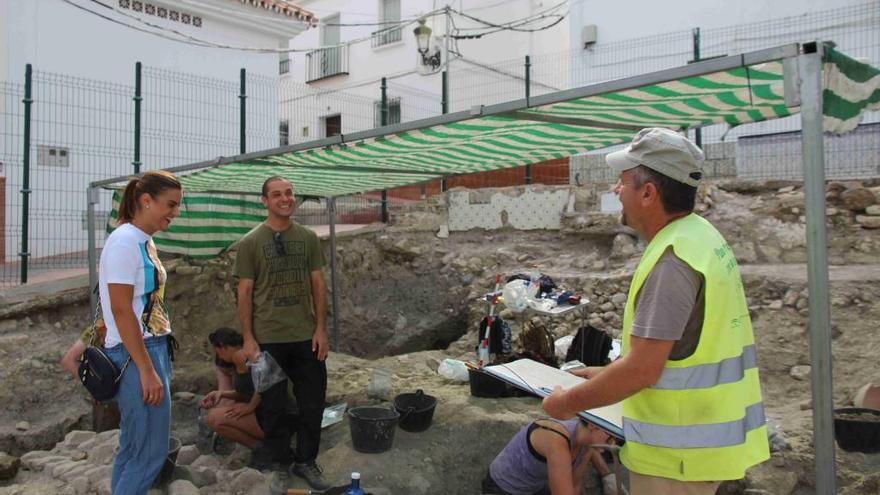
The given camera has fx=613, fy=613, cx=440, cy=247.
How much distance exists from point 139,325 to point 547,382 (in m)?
1.75

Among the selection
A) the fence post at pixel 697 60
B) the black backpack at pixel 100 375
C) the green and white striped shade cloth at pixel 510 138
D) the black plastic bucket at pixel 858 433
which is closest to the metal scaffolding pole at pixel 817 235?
the green and white striped shade cloth at pixel 510 138

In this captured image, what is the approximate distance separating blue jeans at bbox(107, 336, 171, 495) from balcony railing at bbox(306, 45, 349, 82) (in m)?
16.6

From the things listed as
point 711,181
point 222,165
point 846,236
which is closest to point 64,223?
point 222,165

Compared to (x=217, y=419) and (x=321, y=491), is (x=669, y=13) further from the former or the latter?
(x=321, y=491)

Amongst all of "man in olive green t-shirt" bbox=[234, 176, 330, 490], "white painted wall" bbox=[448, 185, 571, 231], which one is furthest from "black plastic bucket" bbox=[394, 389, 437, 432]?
"white painted wall" bbox=[448, 185, 571, 231]

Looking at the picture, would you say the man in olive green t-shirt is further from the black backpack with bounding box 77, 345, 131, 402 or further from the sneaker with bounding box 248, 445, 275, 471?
the black backpack with bounding box 77, 345, 131, 402

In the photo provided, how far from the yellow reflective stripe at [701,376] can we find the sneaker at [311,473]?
8.72ft

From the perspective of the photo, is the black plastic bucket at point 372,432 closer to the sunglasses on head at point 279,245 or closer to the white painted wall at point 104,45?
the sunglasses on head at point 279,245

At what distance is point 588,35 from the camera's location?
12234 mm

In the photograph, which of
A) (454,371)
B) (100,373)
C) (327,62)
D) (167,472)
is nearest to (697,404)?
(100,373)

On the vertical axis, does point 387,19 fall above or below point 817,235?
above

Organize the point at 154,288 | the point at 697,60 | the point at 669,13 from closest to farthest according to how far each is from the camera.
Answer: the point at 154,288 → the point at 697,60 → the point at 669,13

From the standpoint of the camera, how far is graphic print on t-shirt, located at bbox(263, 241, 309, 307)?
3928mm

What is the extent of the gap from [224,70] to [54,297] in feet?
23.6
